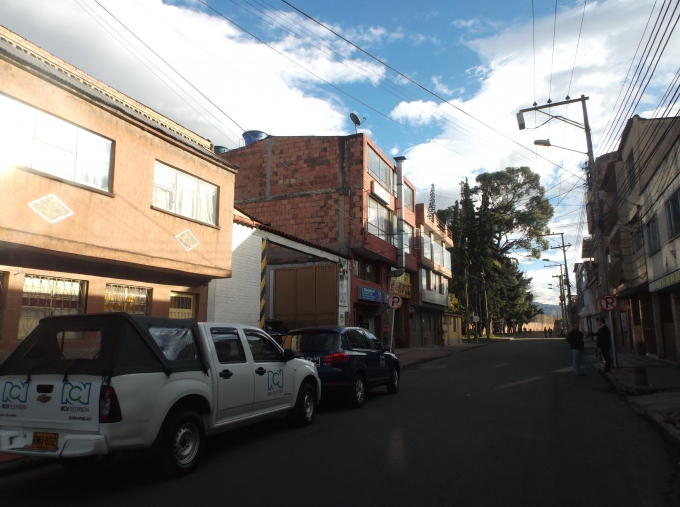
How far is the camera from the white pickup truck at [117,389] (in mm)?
5062

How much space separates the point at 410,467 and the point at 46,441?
3.82 m

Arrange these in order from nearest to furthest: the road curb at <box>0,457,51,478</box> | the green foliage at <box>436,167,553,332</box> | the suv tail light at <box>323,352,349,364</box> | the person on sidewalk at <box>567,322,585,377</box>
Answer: the road curb at <box>0,457,51,478</box> → the suv tail light at <box>323,352,349,364</box> → the person on sidewalk at <box>567,322,585,377</box> → the green foliage at <box>436,167,553,332</box>

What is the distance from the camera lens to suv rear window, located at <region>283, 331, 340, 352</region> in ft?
35.3

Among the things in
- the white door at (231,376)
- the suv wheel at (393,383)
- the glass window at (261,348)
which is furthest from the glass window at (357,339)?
the white door at (231,376)

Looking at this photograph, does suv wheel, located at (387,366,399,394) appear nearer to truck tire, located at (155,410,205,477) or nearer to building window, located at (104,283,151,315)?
building window, located at (104,283,151,315)

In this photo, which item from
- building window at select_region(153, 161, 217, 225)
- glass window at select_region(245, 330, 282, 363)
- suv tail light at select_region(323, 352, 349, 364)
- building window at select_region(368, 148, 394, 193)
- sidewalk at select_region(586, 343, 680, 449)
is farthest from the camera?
building window at select_region(368, 148, 394, 193)

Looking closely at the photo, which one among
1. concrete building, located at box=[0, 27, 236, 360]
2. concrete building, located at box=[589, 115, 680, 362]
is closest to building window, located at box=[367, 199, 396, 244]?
concrete building, located at box=[589, 115, 680, 362]

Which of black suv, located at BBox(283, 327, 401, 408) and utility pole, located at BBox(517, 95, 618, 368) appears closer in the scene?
black suv, located at BBox(283, 327, 401, 408)

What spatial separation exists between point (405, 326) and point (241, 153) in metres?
15.8

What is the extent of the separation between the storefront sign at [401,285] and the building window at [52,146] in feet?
73.5

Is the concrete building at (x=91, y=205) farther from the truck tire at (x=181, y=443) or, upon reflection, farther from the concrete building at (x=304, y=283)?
the truck tire at (x=181, y=443)

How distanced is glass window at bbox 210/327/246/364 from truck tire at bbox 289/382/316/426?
1696 mm

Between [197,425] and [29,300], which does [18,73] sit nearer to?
[29,300]

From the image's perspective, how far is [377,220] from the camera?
2827 centimetres
